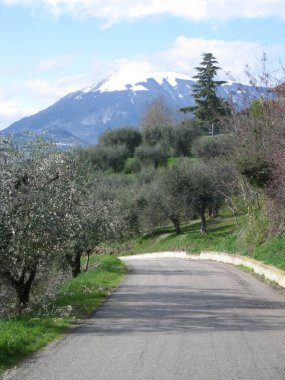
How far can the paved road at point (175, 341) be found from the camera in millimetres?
7750

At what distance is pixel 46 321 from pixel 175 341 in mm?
3152

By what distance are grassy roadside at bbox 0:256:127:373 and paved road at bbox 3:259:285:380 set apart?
1.08ft

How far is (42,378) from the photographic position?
24.8 feet

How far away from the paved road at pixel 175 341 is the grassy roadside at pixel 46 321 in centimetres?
33

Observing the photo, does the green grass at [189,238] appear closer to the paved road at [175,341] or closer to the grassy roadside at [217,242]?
A: the grassy roadside at [217,242]

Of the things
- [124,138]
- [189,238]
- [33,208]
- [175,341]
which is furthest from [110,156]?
[175,341]

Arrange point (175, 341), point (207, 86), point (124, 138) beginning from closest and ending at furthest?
point (175, 341)
point (207, 86)
point (124, 138)

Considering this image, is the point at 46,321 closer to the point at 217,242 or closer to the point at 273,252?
the point at 273,252

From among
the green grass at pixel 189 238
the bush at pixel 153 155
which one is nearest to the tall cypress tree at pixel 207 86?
the bush at pixel 153 155

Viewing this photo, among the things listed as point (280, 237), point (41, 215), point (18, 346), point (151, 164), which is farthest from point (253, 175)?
point (151, 164)

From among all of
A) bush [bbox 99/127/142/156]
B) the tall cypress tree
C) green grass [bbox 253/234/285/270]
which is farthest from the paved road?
bush [bbox 99/127/142/156]

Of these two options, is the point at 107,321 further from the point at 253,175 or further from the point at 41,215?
the point at 253,175

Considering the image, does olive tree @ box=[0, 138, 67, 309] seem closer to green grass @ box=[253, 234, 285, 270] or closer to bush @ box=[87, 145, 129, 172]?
green grass @ box=[253, 234, 285, 270]

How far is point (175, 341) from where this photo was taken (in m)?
9.81
